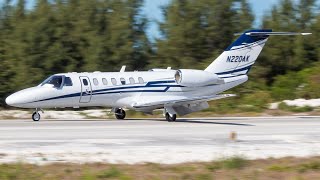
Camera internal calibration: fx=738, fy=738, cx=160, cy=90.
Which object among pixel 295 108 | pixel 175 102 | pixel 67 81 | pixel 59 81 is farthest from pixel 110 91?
pixel 295 108

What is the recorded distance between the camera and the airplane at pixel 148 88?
93.2 ft

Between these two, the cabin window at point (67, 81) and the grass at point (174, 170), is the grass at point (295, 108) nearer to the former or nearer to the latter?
the cabin window at point (67, 81)

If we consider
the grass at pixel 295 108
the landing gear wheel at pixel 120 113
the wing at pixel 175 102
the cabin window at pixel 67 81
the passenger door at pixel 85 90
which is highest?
the cabin window at pixel 67 81

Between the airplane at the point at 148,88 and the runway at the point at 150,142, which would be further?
the airplane at the point at 148,88

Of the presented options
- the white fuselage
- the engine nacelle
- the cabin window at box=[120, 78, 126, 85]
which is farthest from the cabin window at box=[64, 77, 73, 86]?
the engine nacelle

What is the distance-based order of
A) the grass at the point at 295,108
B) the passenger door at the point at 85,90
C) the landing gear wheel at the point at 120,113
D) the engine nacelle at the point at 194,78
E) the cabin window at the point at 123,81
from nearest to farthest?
the passenger door at the point at 85,90 → the cabin window at the point at 123,81 → the engine nacelle at the point at 194,78 → the landing gear wheel at the point at 120,113 → the grass at the point at 295,108

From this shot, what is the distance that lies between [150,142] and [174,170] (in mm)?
5526

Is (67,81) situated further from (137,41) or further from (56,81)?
(137,41)

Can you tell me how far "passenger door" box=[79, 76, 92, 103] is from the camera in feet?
95.1

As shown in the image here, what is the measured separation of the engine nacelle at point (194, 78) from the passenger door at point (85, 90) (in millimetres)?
3767

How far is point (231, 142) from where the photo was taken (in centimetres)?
1970

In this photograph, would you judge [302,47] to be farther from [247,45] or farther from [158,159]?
[158,159]

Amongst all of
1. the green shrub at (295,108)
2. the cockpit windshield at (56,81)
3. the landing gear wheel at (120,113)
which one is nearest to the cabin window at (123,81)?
the landing gear wheel at (120,113)

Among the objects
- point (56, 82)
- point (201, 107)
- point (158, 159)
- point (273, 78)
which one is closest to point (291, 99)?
point (273, 78)
